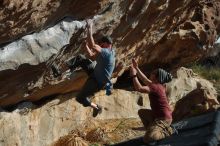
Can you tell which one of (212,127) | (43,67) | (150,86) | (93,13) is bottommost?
(212,127)

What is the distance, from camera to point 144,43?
15.3m

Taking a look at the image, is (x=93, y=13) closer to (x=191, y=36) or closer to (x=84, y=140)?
(x=84, y=140)

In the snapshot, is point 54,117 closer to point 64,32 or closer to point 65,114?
point 65,114

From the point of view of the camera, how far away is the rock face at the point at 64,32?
11.4 meters

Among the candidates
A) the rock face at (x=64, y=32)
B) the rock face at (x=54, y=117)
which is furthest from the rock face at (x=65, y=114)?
the rock face at (x=64, y=32)

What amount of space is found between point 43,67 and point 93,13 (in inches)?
61.2

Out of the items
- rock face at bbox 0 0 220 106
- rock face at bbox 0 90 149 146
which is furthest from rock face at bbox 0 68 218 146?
rock face at bbox 0 0 220 106

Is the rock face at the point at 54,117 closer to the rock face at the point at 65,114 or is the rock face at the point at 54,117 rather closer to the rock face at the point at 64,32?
the rock face at the point at 65,114

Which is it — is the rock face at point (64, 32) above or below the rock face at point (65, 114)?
above

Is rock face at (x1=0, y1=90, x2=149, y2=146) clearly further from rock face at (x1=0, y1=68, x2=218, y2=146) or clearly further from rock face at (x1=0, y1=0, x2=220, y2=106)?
rock face at (x1=0, y1=0, x2=220, y2=106)

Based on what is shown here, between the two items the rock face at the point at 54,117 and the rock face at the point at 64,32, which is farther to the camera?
the rock face at the point at 54,117

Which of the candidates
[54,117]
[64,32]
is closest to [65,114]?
[54,117]

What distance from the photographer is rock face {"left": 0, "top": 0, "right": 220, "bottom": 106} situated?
11.4 metres

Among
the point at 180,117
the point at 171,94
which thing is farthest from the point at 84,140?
the point at 171,94
